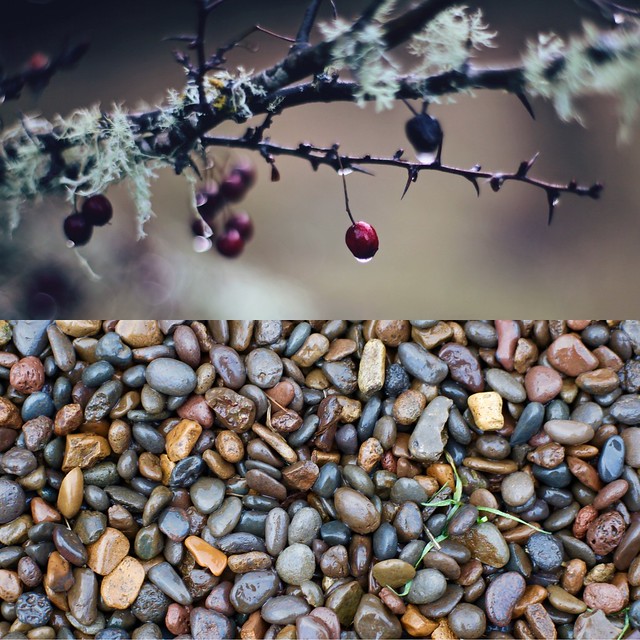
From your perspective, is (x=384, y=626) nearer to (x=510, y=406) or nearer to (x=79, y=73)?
(x=510, y=406)

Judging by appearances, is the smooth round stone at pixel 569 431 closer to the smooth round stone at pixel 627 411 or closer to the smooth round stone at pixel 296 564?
the smooth round stone at pixel 627 411

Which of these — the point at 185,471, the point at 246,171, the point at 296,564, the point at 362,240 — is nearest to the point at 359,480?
the point at 296,564

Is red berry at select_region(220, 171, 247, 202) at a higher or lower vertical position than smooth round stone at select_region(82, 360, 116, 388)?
higher

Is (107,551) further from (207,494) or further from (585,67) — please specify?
(585,67)

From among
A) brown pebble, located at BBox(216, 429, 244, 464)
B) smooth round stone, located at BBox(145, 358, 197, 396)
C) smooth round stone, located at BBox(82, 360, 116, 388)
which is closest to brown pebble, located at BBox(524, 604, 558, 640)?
brown pebble, located at BBox(216, 429, 244, 464)

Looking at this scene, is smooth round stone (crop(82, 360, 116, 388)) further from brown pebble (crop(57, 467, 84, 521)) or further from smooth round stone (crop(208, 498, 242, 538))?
smooth round stone (crop(208, 498, 242, 538))

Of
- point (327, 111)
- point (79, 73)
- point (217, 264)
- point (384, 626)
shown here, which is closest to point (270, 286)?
point (217, 264)

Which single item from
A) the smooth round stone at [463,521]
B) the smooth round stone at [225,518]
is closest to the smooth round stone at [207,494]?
the smooth round stone at [225,518]
